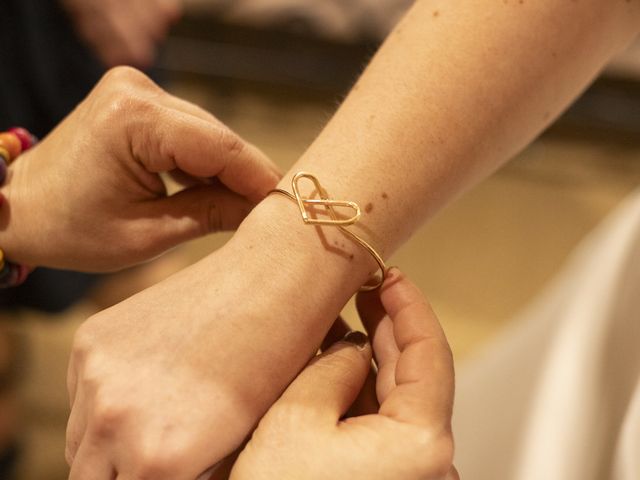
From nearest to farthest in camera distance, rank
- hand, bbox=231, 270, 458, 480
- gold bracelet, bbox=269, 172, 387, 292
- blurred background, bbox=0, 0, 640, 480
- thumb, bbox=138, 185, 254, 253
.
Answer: hand, bbox=231, 270, 458, 480, gold bracelet, bbox=269, 172, 387, 292, thumb, bbox=138, 185, 254, 253, blurred background, bbox=0, 0, 640, 480

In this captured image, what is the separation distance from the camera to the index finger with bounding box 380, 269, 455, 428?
0.50 metres

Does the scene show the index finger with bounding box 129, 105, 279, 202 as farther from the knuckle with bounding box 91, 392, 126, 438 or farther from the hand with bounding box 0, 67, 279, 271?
the knuckle with bounding box 91, 392, 126, 438

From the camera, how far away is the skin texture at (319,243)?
0.53 metres

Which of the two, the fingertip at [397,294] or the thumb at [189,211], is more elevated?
the fingertip at [397,294]

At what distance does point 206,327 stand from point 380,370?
0.15 meters

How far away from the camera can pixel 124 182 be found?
0.67m

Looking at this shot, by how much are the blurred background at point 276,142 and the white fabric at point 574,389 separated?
1.03ft

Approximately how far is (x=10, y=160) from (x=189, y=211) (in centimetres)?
22

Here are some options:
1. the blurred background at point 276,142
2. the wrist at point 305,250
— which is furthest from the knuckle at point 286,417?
the blurred background at point 276,142

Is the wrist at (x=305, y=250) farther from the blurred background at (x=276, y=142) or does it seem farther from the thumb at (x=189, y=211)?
the blurred background at (x=276, y=142)

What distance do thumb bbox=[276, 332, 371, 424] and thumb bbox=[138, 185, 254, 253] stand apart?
182mm

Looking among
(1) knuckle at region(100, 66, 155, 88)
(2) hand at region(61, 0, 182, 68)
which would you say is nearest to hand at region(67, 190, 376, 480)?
(1) knuckle at region(100, 66, 155, 88)

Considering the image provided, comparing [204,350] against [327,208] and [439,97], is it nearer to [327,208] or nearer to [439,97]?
[327,208]

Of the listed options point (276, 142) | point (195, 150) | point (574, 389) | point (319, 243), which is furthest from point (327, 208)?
point (276, 142)
